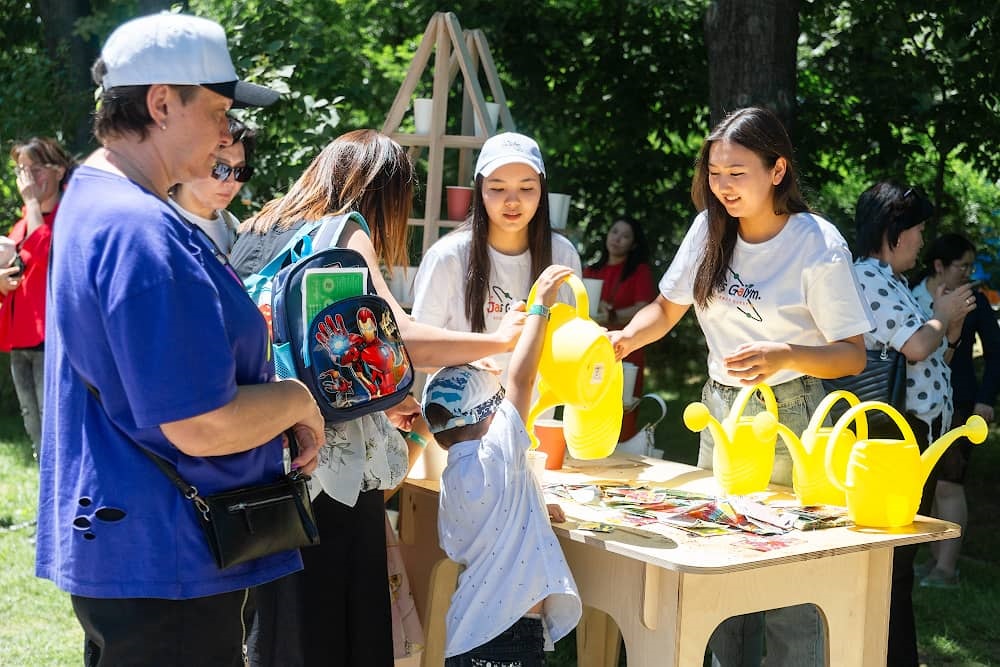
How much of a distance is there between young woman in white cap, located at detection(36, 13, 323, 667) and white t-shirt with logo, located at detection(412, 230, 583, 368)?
55.5 inches

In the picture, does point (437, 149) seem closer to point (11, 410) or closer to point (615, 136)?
point (615, 136)

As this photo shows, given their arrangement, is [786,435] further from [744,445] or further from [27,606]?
[27,606]

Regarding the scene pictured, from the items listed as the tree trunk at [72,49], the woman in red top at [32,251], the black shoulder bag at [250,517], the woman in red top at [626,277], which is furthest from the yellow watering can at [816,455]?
the tree trunk at [72,49]

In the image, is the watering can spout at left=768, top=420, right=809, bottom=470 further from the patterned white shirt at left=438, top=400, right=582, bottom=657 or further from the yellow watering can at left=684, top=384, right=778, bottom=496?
the patterned white shirt at left=438, top=400, right=582, bottom=657

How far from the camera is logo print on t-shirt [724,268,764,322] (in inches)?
102

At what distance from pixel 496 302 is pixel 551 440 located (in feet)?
1.38

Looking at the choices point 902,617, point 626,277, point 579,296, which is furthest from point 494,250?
point 626,277

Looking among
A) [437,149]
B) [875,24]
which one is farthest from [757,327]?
[875,24]

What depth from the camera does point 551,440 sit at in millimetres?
2850

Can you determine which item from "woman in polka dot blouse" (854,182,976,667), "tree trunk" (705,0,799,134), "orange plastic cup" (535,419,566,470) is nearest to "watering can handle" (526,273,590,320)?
"orange plastic cup" (535,419,566,470)

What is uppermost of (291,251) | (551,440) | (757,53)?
(757,53)

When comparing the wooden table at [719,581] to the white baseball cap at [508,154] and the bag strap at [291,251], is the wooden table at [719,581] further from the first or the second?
the white baseball cap at [508,154]

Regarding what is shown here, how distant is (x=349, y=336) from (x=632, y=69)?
16.9 feet

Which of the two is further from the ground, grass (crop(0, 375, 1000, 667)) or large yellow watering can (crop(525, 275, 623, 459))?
large yellow watering can (crop(525, 275, 623, 459))
